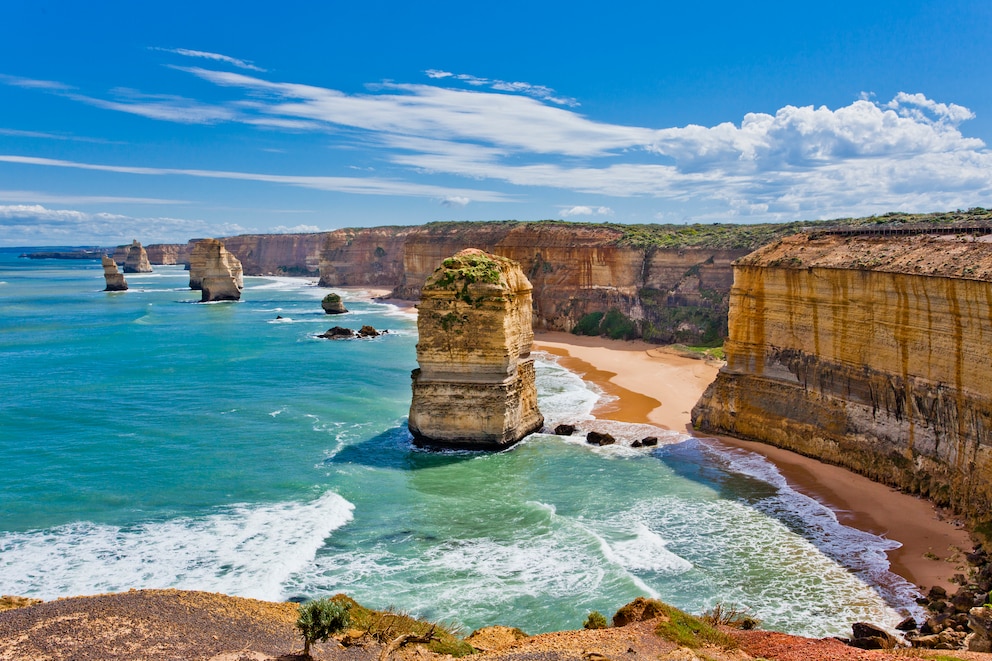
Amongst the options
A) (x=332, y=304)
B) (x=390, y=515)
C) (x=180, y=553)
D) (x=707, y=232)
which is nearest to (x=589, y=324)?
(x=707, y=232)

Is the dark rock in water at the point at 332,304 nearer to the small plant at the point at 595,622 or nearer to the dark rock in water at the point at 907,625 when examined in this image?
the small plant at the point at 595,622

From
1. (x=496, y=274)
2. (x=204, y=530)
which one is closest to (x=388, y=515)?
(x=204, y=530)

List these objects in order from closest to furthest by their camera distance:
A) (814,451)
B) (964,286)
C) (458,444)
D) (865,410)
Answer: (964,286) < (865,410) < (814,451) < (458,444)

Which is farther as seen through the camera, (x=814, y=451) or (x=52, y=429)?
(x=52, y=429)

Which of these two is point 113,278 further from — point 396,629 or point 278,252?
point 396,629

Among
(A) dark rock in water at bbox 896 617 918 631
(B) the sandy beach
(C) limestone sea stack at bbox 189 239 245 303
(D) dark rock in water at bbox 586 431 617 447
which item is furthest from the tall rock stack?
(A) dark rock in water at bbox 896 617 918 631

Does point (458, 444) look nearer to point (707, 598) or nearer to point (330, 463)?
point (330, 463)

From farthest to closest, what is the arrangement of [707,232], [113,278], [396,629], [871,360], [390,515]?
[113,278], [707,232], [871,360], [390,515], [396,629]
